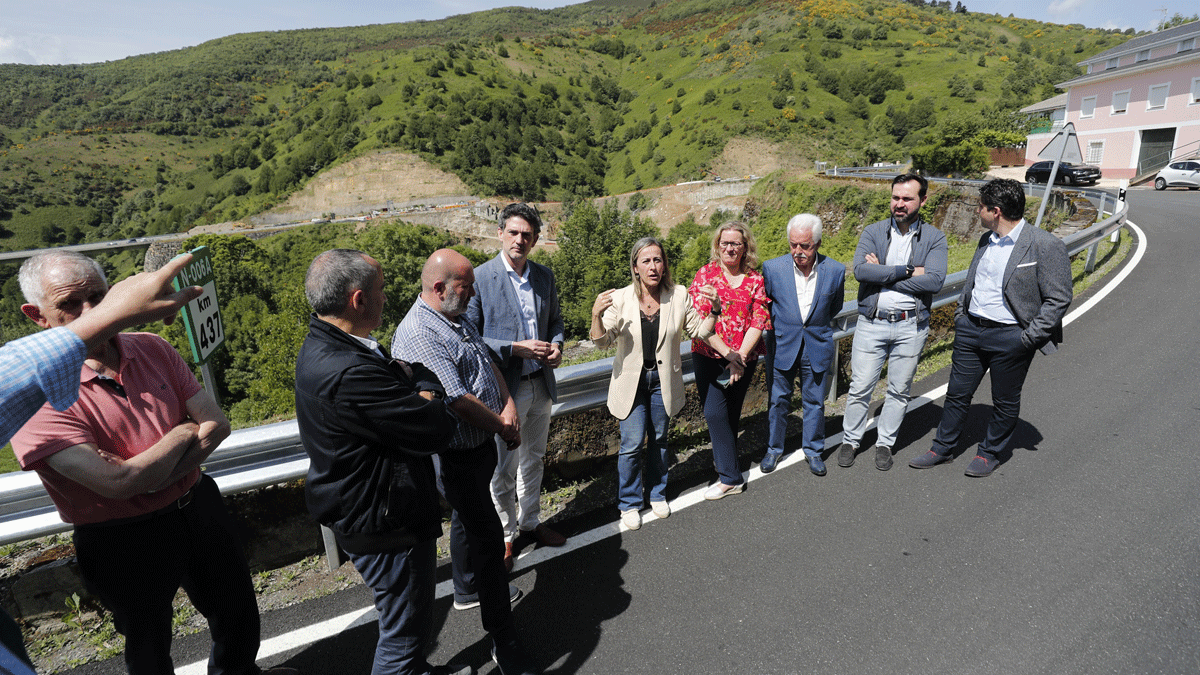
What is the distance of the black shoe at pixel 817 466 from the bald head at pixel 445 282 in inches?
117

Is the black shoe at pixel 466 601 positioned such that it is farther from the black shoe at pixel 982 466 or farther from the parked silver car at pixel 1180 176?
the parked silver car at pixel 1180 176

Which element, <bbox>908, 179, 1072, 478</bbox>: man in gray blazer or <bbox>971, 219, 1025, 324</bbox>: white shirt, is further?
<bbox>971, 219, 1025, 324</bbox>: white shirt

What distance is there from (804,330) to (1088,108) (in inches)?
1870

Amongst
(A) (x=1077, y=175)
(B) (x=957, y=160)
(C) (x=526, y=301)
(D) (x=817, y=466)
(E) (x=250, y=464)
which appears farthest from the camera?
(B) (x=957, y=160)

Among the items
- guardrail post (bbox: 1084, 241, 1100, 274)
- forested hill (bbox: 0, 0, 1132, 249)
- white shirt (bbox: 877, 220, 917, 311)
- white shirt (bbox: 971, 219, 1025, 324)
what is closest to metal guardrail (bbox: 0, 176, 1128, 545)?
white shirt (bbox: 877, 220, 917, 311)

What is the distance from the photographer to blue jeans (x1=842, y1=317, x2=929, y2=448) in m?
4.34

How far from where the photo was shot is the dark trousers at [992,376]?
13.4ft

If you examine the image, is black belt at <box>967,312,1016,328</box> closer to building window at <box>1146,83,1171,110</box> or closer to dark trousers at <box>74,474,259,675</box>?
dark trousers at <box>74,474,259,675</box>

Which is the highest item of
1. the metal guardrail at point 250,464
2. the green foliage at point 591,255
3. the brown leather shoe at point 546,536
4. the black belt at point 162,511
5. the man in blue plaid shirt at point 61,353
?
the man in blue plaid shirt at point 61,353

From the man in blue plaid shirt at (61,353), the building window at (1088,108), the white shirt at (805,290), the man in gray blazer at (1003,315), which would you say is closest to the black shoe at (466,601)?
the man in blue plaid shirt at (61,353)

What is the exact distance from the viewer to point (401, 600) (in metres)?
2.28

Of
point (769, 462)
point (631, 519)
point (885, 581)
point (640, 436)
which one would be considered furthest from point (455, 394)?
point (769, 462)

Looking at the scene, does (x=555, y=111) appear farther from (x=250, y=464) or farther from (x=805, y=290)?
(x=250, y=464)

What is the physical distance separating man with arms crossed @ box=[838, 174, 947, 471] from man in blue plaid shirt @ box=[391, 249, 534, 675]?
290 cm
